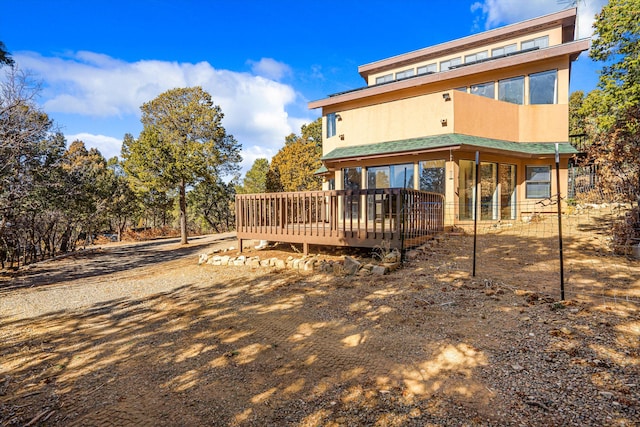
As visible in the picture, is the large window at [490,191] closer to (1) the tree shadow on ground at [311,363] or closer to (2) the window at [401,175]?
(2) the window at [401,175]

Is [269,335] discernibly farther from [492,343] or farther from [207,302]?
[492,343]

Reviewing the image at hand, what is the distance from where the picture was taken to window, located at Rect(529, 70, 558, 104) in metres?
11.8

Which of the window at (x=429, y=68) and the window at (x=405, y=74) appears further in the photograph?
the window at (x=405, y=74)

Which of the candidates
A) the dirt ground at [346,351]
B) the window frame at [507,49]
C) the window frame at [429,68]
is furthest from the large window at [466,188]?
the window frame at [429,68]

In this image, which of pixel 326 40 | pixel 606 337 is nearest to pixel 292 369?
pixel 606 337

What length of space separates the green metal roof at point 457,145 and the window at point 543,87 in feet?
5.62

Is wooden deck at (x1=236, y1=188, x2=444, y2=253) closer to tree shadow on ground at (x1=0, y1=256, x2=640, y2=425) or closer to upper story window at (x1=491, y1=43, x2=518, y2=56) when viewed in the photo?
tree shadow on ground at (x1=0, y1=256, x2=640, y2=425)

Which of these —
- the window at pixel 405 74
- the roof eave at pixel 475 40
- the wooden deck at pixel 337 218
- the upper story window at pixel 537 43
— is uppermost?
the roof eave at pixel 475 40

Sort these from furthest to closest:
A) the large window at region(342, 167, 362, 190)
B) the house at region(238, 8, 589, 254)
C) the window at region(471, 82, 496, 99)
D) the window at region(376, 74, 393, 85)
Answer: the window at region(376, 74, 393, 85), the large window at region(342, 167, 362, 190), the window at region(471, 82, 496, 99), the house at region(238, 8, 589, 254)

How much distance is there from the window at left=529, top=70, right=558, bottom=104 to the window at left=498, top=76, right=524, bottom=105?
334 mm

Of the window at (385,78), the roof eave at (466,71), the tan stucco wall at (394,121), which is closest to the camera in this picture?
the roof eave at (466,71)

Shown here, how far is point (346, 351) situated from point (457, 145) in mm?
8723

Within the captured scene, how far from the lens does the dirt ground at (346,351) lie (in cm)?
262

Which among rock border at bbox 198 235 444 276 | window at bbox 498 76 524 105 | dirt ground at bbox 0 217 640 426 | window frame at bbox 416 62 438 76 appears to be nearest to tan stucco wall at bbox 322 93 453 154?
window at bbox 498 76 524 105
